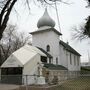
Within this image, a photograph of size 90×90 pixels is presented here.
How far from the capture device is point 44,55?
107 ft

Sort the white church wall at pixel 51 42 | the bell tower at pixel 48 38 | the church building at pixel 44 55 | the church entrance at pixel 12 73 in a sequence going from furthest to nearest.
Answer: the bell tower at pixel 48 38
the white church wall at pixel 51 42
the church building at pixel 44 55
the church entrance at pixel 12 73

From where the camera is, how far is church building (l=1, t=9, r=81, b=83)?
94.7 feet

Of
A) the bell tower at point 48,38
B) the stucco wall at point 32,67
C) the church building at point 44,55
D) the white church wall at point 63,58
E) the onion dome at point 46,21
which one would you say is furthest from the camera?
the onion dome at point 46,21

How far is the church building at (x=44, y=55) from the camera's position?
94.7 feet

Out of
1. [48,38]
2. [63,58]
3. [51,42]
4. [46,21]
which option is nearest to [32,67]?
[51,42]

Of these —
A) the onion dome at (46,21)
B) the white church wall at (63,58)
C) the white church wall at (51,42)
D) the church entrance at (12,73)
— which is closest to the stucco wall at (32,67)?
the church entrance at (12,73)

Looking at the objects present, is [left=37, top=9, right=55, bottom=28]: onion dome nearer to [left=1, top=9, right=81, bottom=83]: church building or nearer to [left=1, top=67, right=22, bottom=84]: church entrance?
[left=1, top=9, right=81, bottom=83]: church building

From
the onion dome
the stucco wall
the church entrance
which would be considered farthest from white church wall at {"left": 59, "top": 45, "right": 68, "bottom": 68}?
the church entrance

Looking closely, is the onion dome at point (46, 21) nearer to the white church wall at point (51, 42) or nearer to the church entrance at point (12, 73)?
the white church wall at point (51, 42)

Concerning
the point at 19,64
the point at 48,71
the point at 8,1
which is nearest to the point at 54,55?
the point at 48,71

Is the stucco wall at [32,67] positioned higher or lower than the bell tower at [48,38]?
lower

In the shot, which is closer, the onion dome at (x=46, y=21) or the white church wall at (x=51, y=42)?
the white church wall at (x=51, y=42)

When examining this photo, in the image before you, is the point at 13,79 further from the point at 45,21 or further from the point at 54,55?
the point at 45,21

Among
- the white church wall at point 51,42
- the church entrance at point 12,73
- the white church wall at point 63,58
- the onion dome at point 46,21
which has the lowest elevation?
the church entrance at point 12,73
